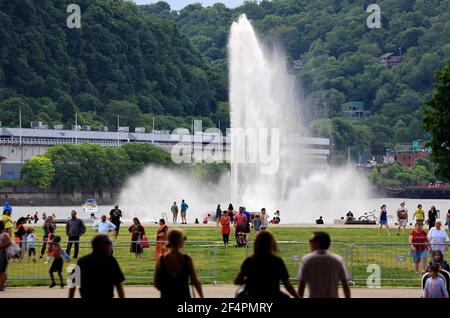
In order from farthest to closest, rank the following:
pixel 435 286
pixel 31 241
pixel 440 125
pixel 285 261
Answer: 1. pixel 440 125
2. pixel 285 261
3. pixel 31 241
4. pixel 435 286

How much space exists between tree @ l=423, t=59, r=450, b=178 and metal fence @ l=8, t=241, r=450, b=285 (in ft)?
89.3

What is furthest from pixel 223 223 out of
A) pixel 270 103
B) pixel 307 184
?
pixel 307 184

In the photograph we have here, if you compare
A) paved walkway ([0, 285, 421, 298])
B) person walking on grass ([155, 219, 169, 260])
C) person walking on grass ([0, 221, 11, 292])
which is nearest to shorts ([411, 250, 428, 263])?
paved walkway ([0, 285, 421, 298])

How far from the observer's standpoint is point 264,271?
18.2m

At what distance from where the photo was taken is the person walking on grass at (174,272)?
1831cm

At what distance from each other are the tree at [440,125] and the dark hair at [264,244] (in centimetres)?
4357

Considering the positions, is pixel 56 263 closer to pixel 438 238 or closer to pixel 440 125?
pixel 438 238

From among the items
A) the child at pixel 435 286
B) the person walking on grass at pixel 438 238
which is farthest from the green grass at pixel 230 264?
the child at pixel 435 286

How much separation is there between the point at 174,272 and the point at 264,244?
51.4 inches

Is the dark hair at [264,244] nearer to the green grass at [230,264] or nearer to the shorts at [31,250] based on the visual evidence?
the green grass at [230,264]

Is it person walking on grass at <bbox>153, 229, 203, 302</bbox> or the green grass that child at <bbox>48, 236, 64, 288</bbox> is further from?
person walking on grass at <bbox>153, 229, 203, 302</bbox>

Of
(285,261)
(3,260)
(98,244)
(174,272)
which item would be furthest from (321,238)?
(285,261)
